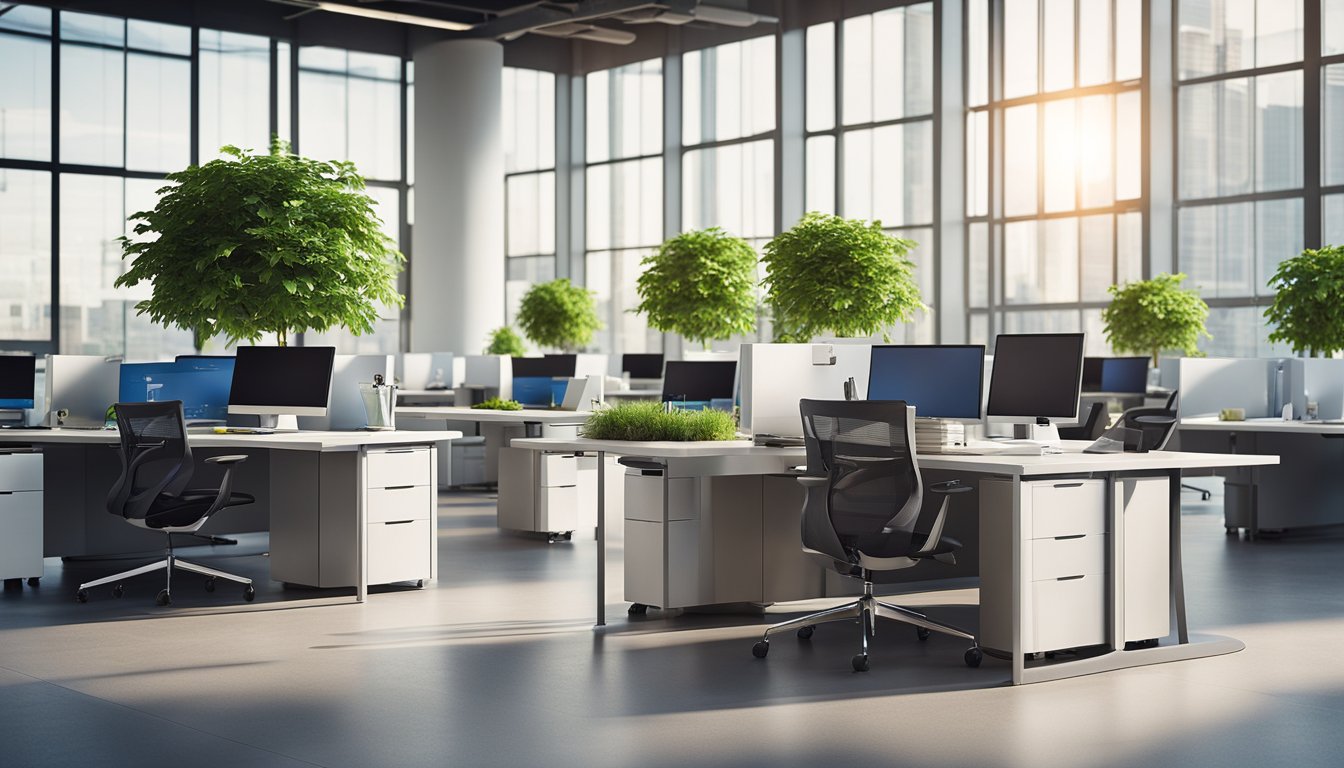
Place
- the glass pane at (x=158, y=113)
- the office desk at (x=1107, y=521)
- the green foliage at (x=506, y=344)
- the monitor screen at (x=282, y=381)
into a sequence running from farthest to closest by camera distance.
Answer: the green foliage at (x=506, y=344) < the glass pane at (x=158, y=113) < the monitor screen at (x=282, y=381) < the office desk at (x=1107, y=521)

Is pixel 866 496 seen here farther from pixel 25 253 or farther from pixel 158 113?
pixel 158 113

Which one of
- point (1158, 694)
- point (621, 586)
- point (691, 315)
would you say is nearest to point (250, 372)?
point (621, 586)

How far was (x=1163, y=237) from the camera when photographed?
55.0 ft

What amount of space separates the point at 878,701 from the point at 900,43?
15557 millimetres

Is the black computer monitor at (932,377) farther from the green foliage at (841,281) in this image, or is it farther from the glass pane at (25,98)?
the glass pane at (25,98)

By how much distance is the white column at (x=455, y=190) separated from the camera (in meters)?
20.2

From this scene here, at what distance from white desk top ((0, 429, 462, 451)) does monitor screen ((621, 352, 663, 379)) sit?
9414mm

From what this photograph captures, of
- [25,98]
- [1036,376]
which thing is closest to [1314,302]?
[1036,376]

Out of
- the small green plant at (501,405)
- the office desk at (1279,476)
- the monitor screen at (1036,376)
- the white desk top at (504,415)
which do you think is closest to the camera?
the monitor screen at (1036,376)

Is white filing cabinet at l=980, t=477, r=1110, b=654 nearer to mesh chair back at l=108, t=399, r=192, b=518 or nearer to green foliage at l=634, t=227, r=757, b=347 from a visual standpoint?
mesh chair back at l=108, t=399, r=192, b=518

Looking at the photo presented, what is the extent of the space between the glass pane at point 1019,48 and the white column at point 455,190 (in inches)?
282

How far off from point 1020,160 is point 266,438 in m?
13.2

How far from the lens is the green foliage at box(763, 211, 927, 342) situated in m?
12.0

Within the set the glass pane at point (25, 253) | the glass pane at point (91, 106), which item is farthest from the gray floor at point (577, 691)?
the glass pane at point (91, 106)
